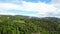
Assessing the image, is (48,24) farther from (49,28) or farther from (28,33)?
(28,33)

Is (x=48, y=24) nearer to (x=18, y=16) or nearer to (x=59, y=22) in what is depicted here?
(x=59, y=22)

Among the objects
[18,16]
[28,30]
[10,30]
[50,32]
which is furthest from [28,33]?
[18,16]

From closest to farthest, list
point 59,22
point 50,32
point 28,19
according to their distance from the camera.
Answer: point 50,32 → point 59,22 → point 28,19

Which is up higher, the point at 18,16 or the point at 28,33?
the point at 18,16

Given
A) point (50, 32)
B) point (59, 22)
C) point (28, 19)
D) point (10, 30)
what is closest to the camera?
point (10, 30)

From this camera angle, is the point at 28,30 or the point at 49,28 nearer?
the point at 28,30

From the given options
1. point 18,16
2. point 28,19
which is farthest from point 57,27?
point 18,16
